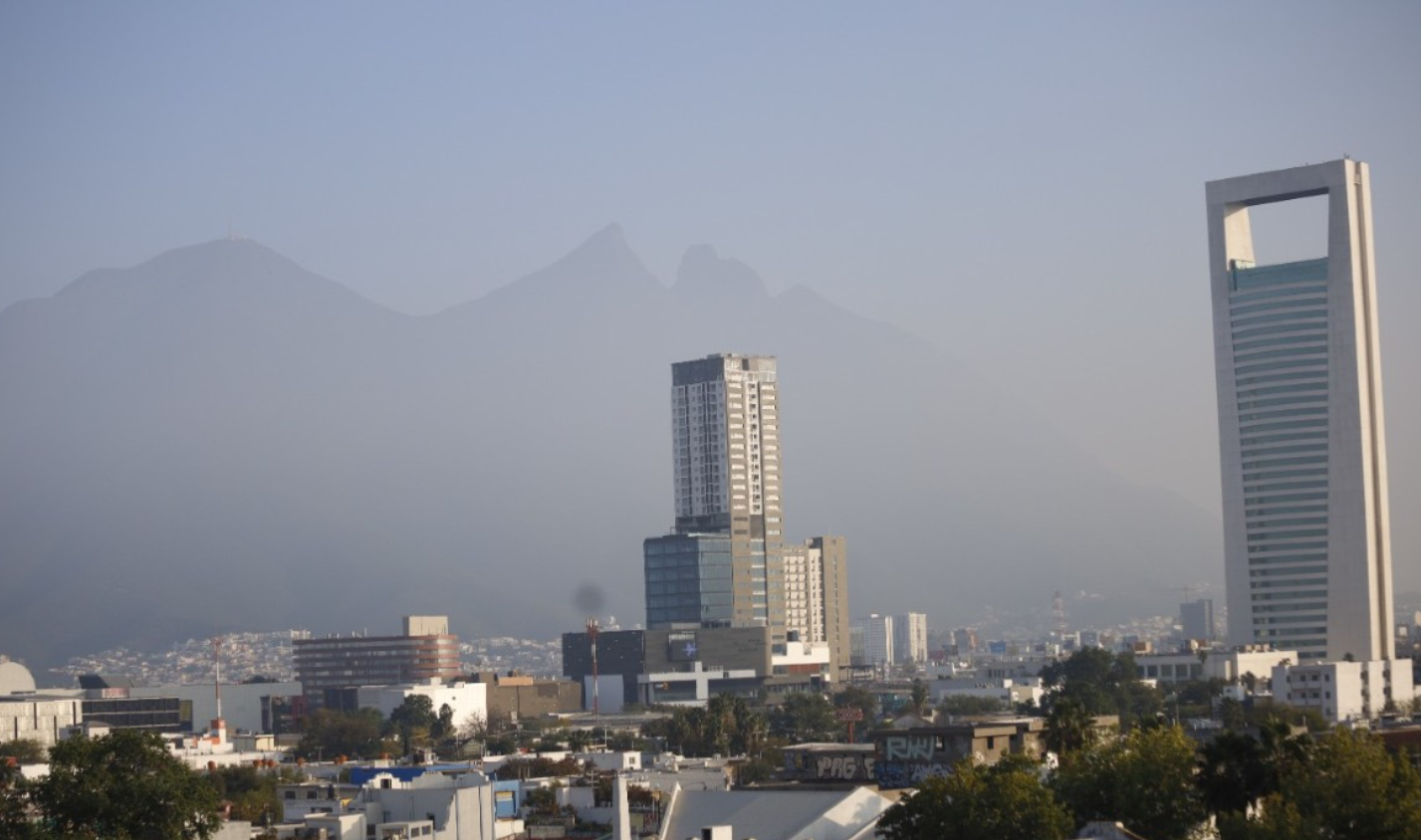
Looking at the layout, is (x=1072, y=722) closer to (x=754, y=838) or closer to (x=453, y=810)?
(x=754, y=838)

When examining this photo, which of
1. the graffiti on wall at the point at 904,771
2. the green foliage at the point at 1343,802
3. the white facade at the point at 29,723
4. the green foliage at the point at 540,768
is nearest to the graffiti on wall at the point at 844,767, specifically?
the graffiti on wall at the point at 904,771

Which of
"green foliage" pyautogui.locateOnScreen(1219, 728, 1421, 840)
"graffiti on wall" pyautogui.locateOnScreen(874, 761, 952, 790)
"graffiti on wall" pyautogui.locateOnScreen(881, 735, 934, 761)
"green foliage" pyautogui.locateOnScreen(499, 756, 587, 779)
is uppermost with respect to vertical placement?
"green foliage" pyautogui.locateOnScreen(1219, 728, 1421, 840)

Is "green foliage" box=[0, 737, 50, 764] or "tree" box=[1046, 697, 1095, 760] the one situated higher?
"tree" box=[1046, 697, 1095, 760]

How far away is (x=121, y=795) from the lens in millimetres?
84688

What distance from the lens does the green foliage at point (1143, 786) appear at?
76.9 metres

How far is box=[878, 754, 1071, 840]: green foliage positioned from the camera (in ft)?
243

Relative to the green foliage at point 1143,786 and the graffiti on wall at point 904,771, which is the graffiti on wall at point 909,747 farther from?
the green foliage at point 1143,786

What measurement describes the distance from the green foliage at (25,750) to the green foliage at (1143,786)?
90.6 m

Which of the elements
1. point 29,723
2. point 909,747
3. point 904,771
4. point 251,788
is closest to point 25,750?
point 29,723

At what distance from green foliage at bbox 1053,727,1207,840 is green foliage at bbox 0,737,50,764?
9064 centimetres

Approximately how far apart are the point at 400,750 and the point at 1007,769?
125324mm

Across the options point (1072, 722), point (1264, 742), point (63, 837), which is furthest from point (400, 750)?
point (1264, 742)

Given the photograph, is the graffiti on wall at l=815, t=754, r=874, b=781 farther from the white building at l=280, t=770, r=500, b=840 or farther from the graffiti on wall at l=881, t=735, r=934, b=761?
the white building at l=280, t=770, r=500, b=840

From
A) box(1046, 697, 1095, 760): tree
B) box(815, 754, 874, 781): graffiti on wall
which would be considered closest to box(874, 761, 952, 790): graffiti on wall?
box(815, 754, 874, 781): graffiti on wall
